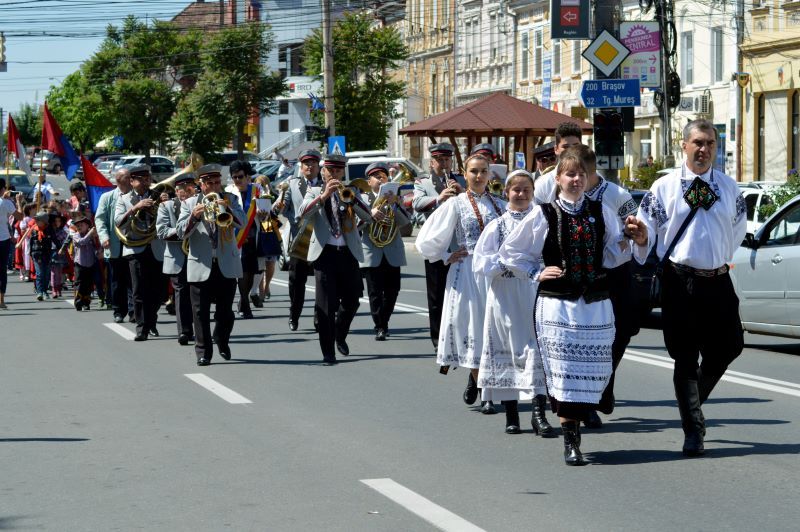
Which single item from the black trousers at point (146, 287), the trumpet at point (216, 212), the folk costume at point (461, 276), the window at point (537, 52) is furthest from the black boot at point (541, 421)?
the window at point (537, 52)

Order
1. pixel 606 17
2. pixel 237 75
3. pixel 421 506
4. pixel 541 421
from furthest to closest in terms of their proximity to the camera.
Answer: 1. pixel 237 75
2. pixel 606 17
3. pixel 541 421
4. pixel 421 506

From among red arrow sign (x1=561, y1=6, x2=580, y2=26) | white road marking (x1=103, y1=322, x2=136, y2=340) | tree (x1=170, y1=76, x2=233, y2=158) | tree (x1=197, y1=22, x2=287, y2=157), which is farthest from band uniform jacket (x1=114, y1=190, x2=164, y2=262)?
tree (x1=170, y1=76, x2=233, y2=158)

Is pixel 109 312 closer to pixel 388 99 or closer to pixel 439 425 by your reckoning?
pixel 439 425

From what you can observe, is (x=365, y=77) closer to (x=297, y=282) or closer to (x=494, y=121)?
(x=494, y=121)

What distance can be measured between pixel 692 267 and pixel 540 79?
49.9 metres

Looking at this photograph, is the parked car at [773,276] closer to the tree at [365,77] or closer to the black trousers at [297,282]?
the black trousers at [297,282]

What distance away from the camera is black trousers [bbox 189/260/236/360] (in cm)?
1328

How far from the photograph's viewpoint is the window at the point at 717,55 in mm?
43906

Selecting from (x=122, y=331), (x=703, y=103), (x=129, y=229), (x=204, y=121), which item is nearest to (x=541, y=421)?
(x=129, y=229)

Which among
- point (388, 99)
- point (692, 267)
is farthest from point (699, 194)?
point (388, 99)

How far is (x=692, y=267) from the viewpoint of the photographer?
8.40 metres

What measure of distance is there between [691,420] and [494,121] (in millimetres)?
19951

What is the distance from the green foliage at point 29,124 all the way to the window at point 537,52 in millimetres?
100040

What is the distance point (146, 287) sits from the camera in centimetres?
1591
